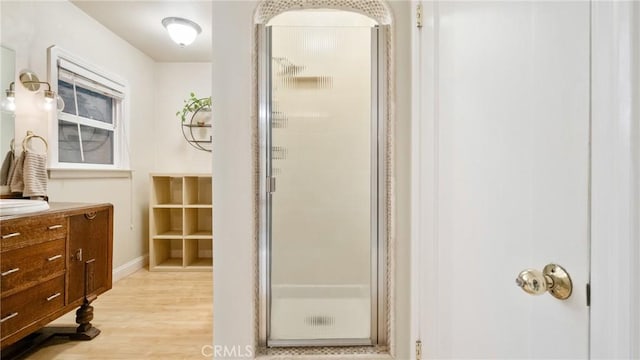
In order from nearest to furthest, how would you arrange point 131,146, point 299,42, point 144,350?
point 299,42 < point 144,350 < point 131,146

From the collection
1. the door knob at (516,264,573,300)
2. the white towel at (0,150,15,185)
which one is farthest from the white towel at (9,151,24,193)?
the door knob at (516,264,573,300)

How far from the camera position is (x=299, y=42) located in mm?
1547

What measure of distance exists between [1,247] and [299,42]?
174cm

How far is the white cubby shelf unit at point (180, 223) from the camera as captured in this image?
339 cm

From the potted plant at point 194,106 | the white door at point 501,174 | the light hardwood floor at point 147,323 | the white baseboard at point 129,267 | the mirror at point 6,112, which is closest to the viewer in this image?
the white door at point 501,174

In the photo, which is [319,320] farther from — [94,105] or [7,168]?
[94,105]

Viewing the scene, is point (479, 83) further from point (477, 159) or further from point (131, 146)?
point (131, 146)

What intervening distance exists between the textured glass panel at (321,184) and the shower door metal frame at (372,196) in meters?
0.03

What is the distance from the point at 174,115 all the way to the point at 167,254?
1.70 m

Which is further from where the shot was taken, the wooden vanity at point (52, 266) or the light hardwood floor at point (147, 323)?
the light hardwood floor at point (147, 323)

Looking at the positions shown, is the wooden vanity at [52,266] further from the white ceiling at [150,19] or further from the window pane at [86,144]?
the white ceiling at [150,19]

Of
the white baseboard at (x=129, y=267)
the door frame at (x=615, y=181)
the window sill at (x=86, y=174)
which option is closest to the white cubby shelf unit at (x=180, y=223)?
the white baseboard at (x=129, y=267)

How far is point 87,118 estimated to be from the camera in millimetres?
2910

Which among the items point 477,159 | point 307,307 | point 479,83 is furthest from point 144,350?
point 479,83
